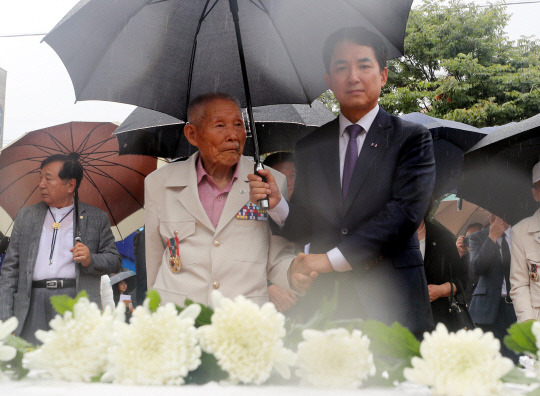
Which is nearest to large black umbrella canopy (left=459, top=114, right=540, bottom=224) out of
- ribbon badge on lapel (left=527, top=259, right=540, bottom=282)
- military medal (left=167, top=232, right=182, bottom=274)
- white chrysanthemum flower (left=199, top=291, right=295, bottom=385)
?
ribbon badge on lapel (left=527, top=259, right=540, bottom=282)

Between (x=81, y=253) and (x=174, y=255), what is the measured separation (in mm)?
1918

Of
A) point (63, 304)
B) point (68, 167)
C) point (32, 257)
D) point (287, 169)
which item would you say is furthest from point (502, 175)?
point (63, 304)

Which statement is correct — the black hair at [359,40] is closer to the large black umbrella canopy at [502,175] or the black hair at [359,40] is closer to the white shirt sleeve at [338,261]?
the white shirt sleeve at [338,261]

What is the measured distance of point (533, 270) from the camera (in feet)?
12.7

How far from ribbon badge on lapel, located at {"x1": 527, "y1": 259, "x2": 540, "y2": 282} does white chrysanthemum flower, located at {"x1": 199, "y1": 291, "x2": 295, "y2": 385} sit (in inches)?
121

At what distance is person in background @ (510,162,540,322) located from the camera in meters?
3.83

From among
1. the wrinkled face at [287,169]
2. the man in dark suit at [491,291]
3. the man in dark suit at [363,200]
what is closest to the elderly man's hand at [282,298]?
the man in dark suit at [363,200]

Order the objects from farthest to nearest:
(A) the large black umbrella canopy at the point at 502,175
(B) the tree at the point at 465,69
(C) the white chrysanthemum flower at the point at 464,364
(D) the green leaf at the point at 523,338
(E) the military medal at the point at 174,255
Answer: (B) the tree at the point at 465,69
(A) the large black umbrella canopy at the point at 502,175
(E) the military medal at the point at 174,255
(D) the green leaf at the point at 523,338
(C) the white chrysanthemum flower at the point at 464,364

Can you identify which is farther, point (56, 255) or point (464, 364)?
point (56, 255)

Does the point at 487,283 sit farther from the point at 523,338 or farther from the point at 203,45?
the point at 523,338

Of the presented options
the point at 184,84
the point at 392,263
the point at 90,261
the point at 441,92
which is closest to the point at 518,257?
the point at 392,263

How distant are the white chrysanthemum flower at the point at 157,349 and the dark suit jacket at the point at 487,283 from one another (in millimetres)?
5085

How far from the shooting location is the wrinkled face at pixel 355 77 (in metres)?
2.70

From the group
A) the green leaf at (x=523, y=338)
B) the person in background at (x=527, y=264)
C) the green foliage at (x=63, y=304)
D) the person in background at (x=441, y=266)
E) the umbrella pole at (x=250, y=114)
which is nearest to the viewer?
the green leaf at (x=523, y=338)
